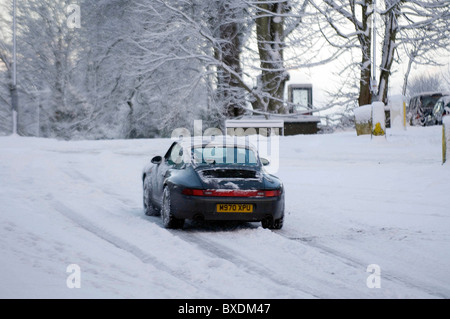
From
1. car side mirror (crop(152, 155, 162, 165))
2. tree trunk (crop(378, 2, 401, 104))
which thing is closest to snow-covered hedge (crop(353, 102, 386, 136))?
tree trunk (crop(378, 2, 401, 104))

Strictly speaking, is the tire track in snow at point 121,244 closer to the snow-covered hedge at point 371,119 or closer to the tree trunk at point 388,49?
the snow-covered hedge at point 371,119

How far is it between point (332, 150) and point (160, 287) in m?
15.2

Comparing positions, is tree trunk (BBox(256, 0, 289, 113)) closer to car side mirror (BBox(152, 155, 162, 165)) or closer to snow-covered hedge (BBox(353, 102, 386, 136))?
snow-covered hedge (BBox(353, 102, 386, 136))

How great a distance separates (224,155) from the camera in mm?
10008

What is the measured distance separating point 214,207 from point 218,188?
0.87 feet

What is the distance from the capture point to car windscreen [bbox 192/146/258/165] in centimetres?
980

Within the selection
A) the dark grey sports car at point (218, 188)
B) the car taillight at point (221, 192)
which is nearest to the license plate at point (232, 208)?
the dark grey sports car at point (218, 188)

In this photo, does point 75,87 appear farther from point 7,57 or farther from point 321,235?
point 321,235

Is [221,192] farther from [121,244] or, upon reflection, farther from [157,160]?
[157,160]

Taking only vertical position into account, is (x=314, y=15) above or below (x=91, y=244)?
above

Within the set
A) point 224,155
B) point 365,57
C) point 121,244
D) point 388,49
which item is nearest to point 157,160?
point 224,155

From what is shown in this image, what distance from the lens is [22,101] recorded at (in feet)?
153

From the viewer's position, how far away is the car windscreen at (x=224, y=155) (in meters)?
9.80
